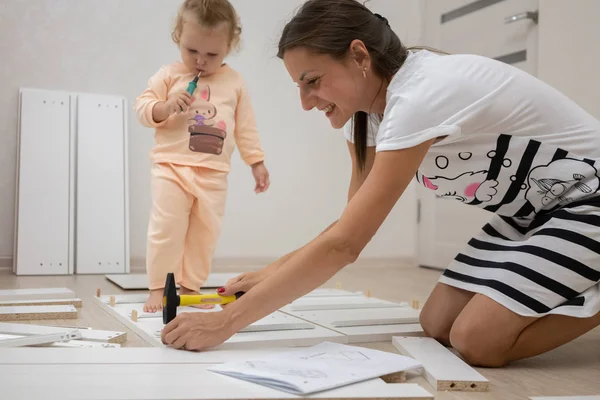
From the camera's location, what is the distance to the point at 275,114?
12.3ft

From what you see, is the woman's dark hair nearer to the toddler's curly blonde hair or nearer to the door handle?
the toddler's curly blonde hair

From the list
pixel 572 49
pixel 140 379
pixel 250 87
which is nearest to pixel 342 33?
pixel 140 379

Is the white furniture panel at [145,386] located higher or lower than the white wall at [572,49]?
lower

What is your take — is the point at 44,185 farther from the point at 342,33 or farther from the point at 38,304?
the point at 342,33

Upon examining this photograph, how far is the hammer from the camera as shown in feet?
4.52

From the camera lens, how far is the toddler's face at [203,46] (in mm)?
2115

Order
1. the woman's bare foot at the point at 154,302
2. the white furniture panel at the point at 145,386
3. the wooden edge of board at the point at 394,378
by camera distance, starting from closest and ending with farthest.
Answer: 1. the white furniture panel at the point at 145,386
2. the wooden edge of board at the point at 394,378
3. the woman's bare foot at the point at 154,302

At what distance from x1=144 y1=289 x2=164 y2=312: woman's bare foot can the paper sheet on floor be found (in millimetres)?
750

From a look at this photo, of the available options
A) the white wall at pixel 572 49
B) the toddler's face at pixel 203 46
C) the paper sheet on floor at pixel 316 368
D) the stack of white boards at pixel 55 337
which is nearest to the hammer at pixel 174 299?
the stack of white boards at pixel 55 337

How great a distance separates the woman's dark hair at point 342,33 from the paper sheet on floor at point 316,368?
0.58 m

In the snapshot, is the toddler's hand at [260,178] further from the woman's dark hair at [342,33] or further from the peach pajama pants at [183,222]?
the woman's dark hair at [342,33]

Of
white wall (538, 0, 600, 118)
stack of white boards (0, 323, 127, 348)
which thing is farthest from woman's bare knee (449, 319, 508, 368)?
white wall (538, 0, 600, 118)

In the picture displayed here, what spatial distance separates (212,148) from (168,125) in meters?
0.16

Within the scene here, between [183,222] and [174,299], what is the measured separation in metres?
0.81
